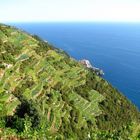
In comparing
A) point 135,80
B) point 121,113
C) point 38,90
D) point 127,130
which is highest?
point 127,130

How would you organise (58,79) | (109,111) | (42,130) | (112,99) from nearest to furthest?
(42,130) → (58,79) → (109,111) → (112,99)

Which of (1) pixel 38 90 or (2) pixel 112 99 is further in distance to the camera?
(2) pixel 112 99

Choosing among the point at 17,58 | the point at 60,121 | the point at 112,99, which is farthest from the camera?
the point at 112,99

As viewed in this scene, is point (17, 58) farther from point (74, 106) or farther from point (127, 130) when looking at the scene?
point (127, 130)

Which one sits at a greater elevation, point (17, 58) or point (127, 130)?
point (127, 130)

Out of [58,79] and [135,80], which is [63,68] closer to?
[58,79]

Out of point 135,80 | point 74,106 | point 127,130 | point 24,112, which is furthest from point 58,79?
point 135,80
